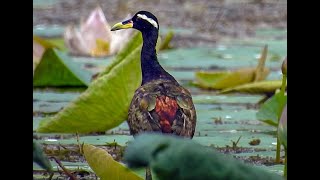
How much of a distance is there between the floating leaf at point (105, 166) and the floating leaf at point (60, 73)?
4.55 ft

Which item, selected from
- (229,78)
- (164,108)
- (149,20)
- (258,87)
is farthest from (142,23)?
(229,78)

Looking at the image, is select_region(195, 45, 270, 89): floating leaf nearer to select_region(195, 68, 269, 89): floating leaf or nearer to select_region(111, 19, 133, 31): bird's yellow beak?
select_region(195, 68, 269, 89): floating leaf

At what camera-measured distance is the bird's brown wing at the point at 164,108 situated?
5.24ft

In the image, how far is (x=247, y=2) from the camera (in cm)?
641

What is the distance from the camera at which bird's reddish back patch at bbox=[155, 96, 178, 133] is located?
5.26ft

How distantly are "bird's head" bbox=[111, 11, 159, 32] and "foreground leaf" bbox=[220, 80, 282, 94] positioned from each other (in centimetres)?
132

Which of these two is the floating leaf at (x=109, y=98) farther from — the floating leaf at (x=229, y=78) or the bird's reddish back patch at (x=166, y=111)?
the floating leaf at (x=229, y=78)

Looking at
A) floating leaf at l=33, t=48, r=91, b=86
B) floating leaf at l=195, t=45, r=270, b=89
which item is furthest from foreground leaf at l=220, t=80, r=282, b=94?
floating leaf at l=33, t=48, r=91, b=86

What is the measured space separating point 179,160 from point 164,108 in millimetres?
534

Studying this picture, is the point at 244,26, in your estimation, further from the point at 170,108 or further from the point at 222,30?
the point at 170,108

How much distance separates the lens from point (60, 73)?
3189 millimetres

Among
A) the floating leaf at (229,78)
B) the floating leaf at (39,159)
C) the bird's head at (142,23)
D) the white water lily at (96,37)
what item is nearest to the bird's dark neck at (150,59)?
the bird's head at (142,23)

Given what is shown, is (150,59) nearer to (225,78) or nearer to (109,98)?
(109,98)
